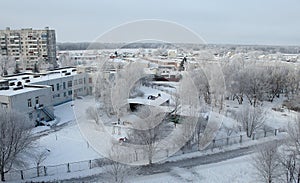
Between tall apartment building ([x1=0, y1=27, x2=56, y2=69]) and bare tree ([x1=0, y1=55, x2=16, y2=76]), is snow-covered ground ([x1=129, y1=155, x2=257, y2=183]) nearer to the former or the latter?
bare tree ([x1=0, y1=55, x2=16, y2=76])

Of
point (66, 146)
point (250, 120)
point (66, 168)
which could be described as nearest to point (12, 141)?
point (66, 168)

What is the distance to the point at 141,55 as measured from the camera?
36875 millimetres

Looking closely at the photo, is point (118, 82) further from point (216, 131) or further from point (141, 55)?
point (141, 55)

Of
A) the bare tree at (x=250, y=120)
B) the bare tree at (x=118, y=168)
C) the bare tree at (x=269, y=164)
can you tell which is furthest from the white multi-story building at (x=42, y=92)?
the bare tree at (x=269, y=164)

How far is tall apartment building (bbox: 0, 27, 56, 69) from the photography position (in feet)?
124

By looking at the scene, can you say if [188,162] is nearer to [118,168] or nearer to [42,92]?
[118,168]

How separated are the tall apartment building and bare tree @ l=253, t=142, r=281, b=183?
34.4 meters

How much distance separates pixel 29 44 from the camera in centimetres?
3844

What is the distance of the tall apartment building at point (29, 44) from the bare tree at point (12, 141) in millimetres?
30451

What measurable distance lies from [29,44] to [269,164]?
3658 centimetres

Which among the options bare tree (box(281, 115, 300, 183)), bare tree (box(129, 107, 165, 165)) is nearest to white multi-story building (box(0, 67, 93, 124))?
bare tree (box(129, 107, 165, 165))

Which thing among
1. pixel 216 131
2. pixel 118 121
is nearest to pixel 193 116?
pixel 216 131

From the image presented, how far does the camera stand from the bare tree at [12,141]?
8.95 metres

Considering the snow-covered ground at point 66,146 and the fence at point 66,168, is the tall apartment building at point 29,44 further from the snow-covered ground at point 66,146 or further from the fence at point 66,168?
the fence at point 66,168
